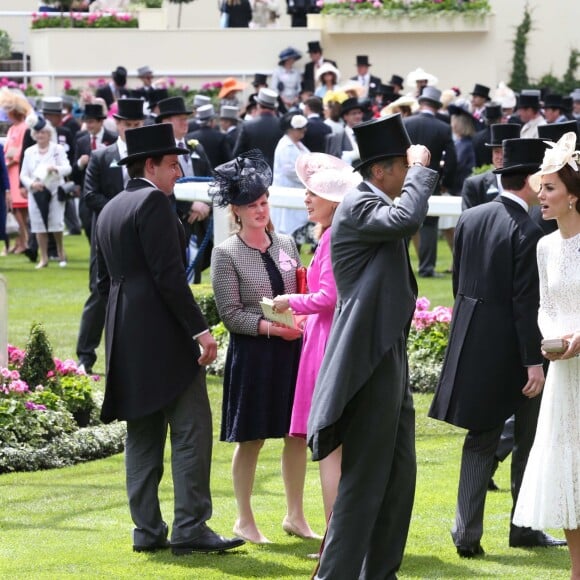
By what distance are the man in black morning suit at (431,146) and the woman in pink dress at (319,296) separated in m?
10.0

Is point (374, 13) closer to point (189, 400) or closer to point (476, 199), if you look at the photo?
point (476, 199)

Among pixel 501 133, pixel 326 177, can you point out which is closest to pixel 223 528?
pixel 326 177

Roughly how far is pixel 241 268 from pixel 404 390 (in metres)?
1.54

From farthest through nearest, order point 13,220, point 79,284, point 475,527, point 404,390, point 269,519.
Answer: point 13,220 → point 79,284 → point 269,519 → point 475,527 → point 404,390

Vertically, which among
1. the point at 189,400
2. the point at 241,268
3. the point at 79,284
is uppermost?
the point at 241,268

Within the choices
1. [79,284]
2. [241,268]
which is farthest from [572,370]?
[79,284]

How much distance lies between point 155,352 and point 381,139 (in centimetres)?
168

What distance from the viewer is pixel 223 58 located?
3225 centimetres

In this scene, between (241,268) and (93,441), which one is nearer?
(241,268)

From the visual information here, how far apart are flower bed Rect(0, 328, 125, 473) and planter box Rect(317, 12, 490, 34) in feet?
78.1

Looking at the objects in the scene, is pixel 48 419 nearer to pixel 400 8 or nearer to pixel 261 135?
pixel 261 135

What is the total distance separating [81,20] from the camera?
3206cm

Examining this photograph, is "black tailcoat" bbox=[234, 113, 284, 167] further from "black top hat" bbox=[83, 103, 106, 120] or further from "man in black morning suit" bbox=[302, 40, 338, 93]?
"man in black morning suit" bbox=[302, 40, 338, 93]

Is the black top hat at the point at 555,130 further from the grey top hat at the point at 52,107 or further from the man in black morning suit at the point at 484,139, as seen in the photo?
the grey top hat at the point at 52,107
